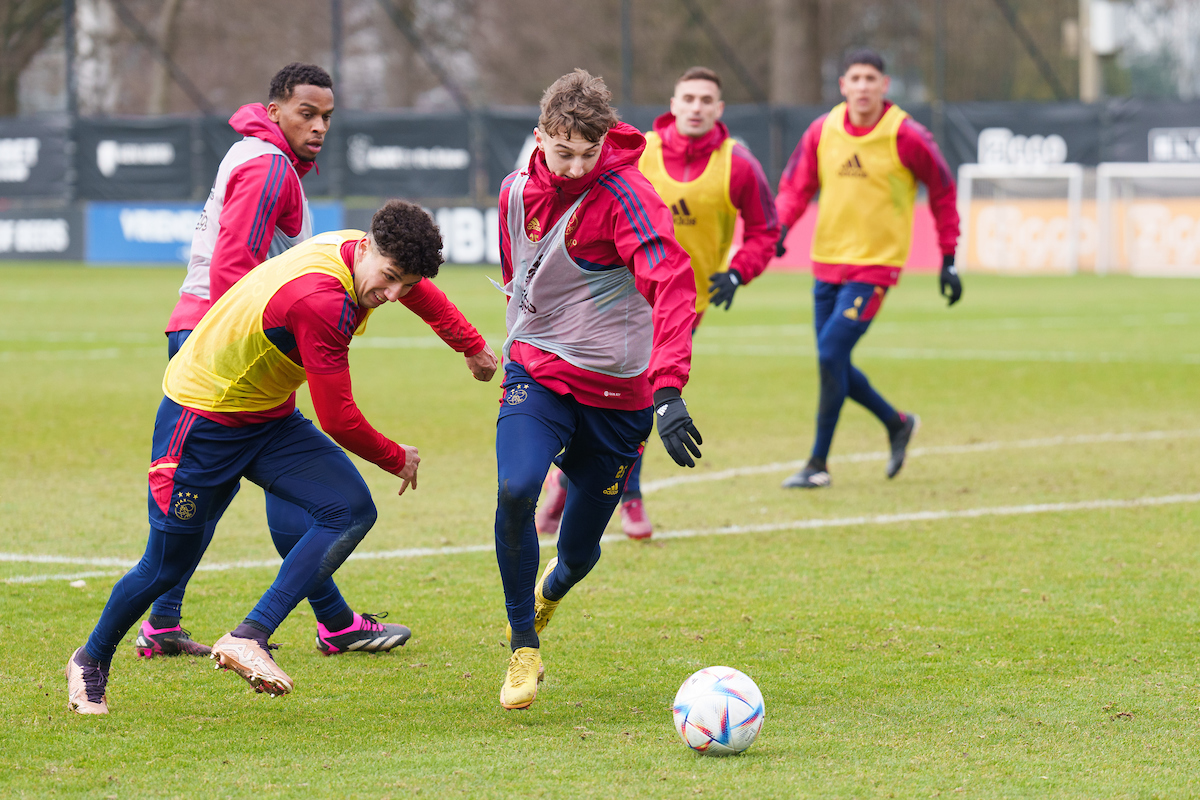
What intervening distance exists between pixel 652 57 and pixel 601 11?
293cm

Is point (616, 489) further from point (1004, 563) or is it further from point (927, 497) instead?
point (927, 497)

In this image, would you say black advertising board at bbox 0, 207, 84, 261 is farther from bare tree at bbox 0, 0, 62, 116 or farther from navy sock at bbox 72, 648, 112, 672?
navy sock at bbox 72, 648, 112, 672

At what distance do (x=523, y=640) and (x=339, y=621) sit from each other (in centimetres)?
83

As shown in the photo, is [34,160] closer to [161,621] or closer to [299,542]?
[161,621]

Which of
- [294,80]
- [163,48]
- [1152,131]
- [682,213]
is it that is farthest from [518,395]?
[163,48]

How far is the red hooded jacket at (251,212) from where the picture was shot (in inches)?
206

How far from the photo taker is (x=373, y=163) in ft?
97.7

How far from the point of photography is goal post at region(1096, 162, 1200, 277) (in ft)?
86.3

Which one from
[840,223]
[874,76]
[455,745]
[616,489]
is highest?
[874,76]

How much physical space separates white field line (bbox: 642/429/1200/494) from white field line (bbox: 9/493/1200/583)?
1.27 metres

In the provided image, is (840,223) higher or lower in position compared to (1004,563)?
higher

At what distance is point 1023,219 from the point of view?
27.6 meters

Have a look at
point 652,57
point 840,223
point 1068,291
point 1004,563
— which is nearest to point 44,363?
point 840,223

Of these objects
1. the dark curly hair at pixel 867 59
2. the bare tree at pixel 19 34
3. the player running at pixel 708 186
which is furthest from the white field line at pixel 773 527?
the bare tree at pixel 19 34
